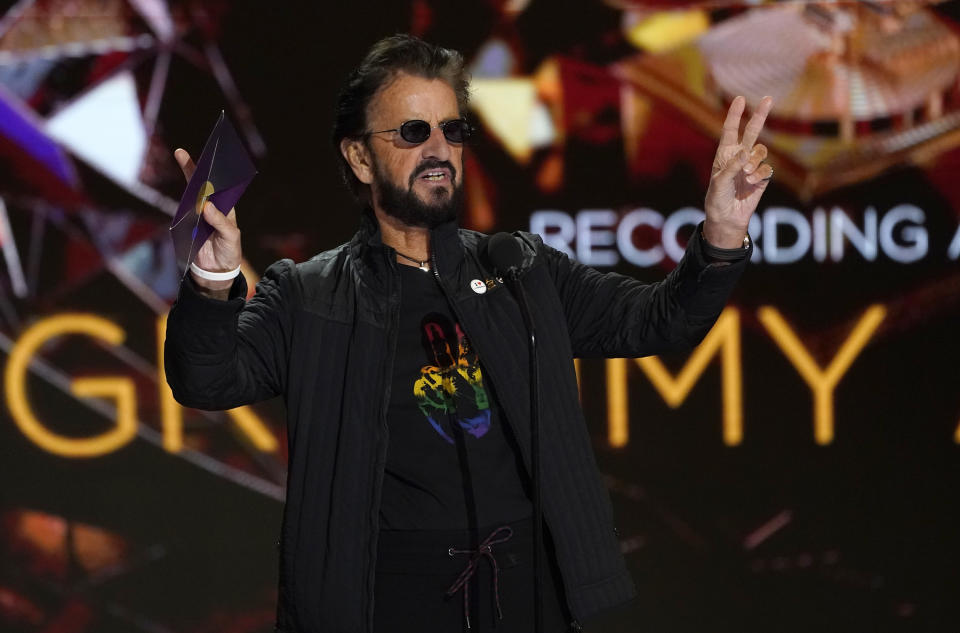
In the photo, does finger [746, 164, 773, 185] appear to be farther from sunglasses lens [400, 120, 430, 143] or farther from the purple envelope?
the purple envelope

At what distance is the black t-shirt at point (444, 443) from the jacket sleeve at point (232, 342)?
22 centimetres

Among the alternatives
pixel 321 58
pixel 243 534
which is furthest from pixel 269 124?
pixel 243 534

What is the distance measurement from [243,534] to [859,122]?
261cm

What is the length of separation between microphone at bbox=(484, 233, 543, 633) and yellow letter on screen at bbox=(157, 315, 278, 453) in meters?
2.26

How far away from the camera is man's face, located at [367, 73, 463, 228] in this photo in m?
1.99

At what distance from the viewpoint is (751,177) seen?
1.87 m

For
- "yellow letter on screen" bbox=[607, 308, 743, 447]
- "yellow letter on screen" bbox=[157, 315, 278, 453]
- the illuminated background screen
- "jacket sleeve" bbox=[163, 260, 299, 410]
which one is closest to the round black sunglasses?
"jacket sleeve" bbox=[163, 260, 299, 410]

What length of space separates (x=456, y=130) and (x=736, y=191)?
19.9 inches

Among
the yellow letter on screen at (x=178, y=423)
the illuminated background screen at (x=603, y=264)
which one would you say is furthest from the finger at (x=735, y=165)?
the yellow letter on screen at (x=178, y=423)

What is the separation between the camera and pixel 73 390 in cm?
392

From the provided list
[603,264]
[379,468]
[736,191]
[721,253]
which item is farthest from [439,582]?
[603,264]

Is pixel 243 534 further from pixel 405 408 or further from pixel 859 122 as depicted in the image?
pixel 859 122

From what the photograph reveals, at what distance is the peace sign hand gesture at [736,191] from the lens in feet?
6.14

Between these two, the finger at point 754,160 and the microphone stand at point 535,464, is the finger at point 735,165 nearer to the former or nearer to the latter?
the finger at point 754,160
